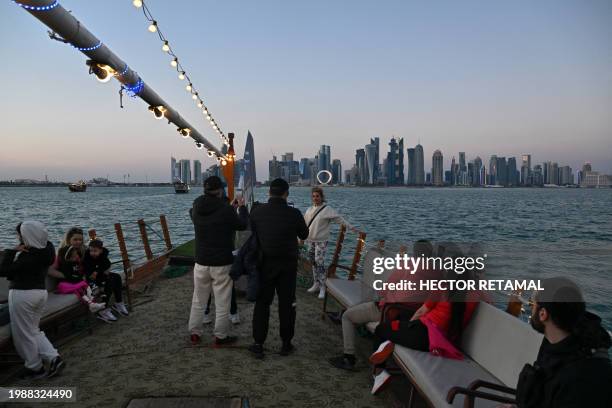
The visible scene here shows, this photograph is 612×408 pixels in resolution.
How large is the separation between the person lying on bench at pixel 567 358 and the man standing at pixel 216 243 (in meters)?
3.39

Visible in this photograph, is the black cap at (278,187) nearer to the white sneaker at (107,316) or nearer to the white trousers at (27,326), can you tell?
the white trousers at (27,326)

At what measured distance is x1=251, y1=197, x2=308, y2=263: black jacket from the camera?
14.8 feet

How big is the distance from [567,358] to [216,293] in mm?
3794

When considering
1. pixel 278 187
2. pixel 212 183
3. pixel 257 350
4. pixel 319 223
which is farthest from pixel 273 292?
pixel 319 223

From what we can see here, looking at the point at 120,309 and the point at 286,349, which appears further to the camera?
the point at 120,309

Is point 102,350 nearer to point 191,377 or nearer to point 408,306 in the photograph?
point 191,377

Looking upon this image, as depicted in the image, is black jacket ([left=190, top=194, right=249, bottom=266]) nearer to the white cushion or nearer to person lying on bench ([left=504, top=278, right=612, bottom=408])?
the white cushion

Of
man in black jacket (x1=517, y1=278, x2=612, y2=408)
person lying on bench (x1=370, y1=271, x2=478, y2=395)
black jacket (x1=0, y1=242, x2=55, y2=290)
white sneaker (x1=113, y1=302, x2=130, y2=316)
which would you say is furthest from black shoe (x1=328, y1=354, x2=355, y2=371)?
white sneaker (x1=113, y1=302, x2=130, y2=316)

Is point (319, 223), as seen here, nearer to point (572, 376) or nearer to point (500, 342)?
point (500, 342)

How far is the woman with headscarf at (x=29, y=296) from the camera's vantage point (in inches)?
164

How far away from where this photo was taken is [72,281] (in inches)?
230

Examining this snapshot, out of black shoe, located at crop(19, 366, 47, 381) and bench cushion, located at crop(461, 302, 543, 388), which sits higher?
bench cushion, located at crop(461, 302, 543, 388)

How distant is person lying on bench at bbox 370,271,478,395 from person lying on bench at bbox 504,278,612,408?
4.76 feet

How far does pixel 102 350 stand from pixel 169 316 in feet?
4.54
